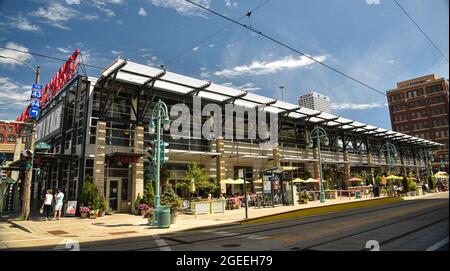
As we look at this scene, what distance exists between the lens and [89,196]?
65.6 ft

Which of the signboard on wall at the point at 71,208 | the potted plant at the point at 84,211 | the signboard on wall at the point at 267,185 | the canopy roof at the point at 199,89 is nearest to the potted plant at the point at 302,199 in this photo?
the signboard on wall at the point at 267,185

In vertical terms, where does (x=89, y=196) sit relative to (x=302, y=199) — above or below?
above

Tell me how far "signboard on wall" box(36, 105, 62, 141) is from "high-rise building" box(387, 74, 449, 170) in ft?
91.1

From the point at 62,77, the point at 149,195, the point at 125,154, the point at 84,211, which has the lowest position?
the point at 84,211

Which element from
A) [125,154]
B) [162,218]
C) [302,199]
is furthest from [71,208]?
[302,199]

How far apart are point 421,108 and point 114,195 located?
22712 mm

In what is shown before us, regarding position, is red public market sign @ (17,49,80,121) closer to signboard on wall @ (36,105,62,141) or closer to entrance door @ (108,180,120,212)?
signboard on wall @ (36,105,62,141)

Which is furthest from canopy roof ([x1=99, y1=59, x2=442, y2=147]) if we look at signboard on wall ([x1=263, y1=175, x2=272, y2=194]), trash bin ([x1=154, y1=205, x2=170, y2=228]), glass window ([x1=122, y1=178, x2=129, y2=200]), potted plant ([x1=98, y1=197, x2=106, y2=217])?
trash bin ([x1=154, y1=205, x2=170, y2=228])

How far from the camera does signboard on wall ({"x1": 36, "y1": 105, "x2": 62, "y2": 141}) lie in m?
27.0

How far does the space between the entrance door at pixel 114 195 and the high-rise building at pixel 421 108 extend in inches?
858

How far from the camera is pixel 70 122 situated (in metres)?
24.8

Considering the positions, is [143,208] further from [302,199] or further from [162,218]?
[302,199]

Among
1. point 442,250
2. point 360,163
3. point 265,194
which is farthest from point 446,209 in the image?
point 360,163

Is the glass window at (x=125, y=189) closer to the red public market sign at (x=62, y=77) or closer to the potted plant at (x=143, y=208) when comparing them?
the potted plant at (x=143, y=208)
